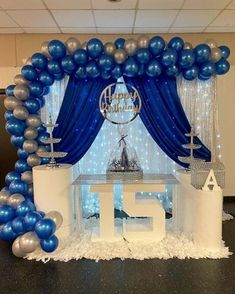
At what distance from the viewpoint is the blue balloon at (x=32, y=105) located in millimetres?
3670

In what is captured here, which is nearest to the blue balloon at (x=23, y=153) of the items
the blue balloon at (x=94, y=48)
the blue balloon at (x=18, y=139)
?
the blue balloon at (x=18, y=139)

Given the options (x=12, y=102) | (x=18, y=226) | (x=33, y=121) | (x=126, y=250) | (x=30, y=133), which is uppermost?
(x=12, y=102)

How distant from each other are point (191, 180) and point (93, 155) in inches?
62.5

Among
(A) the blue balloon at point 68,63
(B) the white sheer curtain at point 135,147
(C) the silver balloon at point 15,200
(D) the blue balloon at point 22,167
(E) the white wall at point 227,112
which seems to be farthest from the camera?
(E) the white wall at point 227,112

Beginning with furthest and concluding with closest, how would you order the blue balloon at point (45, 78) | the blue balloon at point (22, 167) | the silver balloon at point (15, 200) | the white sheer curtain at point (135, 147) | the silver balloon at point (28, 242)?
the white sheer curtain at point (135, 147) < the blue balloon at point (22, 167) < the blue balloon at point (45, 78) < the silver balloon at point (15, 200) < the silver balloon at point (28, 242)

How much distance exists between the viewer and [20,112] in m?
3.57

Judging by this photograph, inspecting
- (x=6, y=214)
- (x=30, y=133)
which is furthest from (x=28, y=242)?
(x=30, y=133)

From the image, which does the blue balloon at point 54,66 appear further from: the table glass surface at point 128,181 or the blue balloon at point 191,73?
the blue balloon at point 191,73
